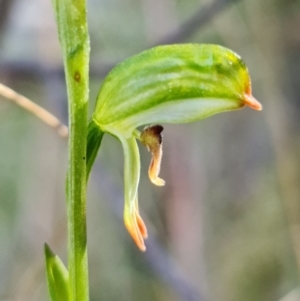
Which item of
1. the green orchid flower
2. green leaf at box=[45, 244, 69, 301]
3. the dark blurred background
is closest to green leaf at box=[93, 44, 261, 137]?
the green orchid flower

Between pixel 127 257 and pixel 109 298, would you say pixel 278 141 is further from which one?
pixel 109 298

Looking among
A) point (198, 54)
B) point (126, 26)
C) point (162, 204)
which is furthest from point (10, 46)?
point (198, 54)

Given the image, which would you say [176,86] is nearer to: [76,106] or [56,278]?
[76,106]

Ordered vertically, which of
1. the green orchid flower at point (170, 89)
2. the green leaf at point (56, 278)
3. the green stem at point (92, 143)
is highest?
the green orchid flower at point (170, 89)

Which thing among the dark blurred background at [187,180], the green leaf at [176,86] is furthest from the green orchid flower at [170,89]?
the dark blurred background at [187,180]

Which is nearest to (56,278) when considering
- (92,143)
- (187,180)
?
(92,143)

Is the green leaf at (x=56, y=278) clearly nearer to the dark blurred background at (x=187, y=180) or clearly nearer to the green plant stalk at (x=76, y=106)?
the green plant stalk at (x=76, y=106)
